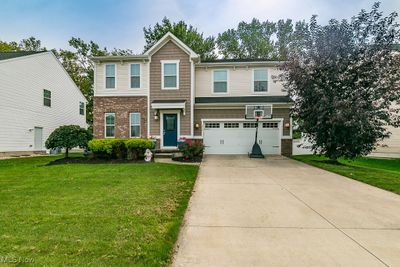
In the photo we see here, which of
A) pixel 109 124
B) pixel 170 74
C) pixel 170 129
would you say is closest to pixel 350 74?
pixel 170 74

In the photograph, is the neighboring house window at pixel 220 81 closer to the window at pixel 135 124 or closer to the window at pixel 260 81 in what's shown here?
the window at pixel 260 81

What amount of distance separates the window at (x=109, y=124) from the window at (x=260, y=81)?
28.9 ft

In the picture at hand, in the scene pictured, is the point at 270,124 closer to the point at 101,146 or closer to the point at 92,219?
the point at 101,146

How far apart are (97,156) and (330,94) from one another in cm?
1133

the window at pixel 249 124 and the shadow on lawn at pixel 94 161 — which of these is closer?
the shadow on lawn at pixel 94 161

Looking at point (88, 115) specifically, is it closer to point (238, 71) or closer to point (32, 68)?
point (32, 68)

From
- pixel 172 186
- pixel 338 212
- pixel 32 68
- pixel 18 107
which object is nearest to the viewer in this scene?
pixel 338 212

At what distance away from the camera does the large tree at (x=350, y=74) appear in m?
11.4

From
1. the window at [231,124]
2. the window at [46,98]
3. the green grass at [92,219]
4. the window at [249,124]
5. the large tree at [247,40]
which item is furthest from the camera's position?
the large tree at [247,40]

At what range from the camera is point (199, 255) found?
10.5 feet

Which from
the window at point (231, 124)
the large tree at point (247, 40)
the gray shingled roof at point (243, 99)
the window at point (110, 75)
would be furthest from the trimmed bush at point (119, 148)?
the large tree at point (247, 40)

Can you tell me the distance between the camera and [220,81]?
16609 mm

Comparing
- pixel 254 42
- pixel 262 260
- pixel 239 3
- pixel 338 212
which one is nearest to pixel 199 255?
pixel 262 260

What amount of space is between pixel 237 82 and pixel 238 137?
11.3ft
